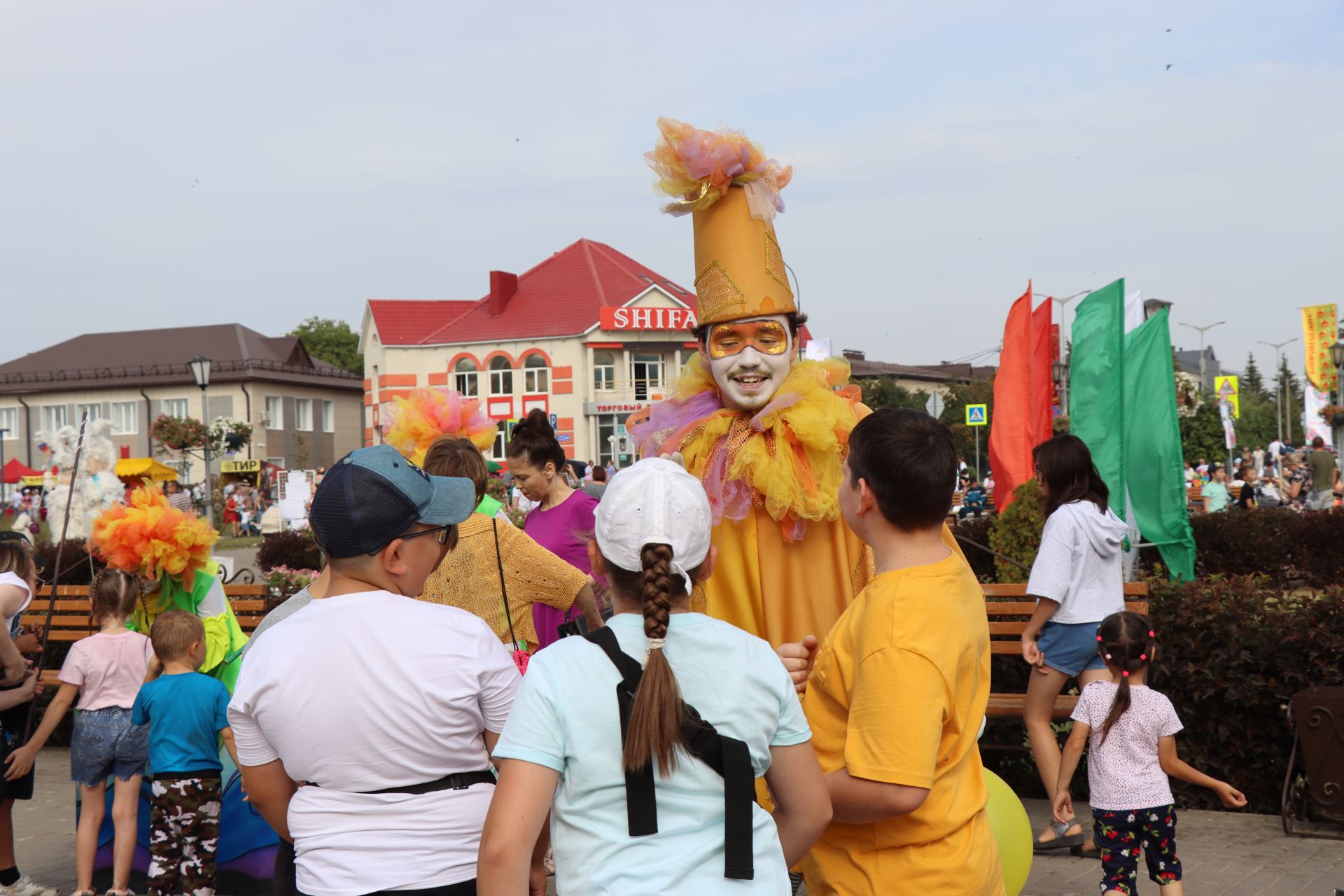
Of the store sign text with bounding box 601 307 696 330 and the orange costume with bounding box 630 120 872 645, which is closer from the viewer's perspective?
the orange costume with bounding box 630 120 872 645

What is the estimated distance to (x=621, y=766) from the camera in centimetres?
195

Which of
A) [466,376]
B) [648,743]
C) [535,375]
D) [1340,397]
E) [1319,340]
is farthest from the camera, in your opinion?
[466,376]

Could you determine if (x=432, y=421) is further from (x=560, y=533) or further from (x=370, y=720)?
(x=370, y=720)

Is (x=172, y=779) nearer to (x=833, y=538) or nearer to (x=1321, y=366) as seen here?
(x=833, y=538)

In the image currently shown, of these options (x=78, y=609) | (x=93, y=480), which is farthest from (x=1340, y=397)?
(x=78, y=609)

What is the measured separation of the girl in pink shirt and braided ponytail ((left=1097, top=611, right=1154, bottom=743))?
3.99 metres

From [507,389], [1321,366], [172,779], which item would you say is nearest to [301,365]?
[507,389]

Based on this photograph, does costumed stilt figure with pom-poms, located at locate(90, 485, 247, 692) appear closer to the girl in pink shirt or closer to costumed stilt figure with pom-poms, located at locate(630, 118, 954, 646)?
the girl in pink shirt

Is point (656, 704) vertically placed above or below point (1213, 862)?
above

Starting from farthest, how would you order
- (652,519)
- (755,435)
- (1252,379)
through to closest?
1. (1252,379)
2. (755,435)
3. (652,519)

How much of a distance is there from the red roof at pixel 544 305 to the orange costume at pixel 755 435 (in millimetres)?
46962

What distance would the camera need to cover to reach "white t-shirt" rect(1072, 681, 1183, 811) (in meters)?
4.17

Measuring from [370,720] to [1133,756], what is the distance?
2937 mm

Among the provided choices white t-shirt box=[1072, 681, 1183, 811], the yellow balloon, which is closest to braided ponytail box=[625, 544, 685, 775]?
the yellow balloon
